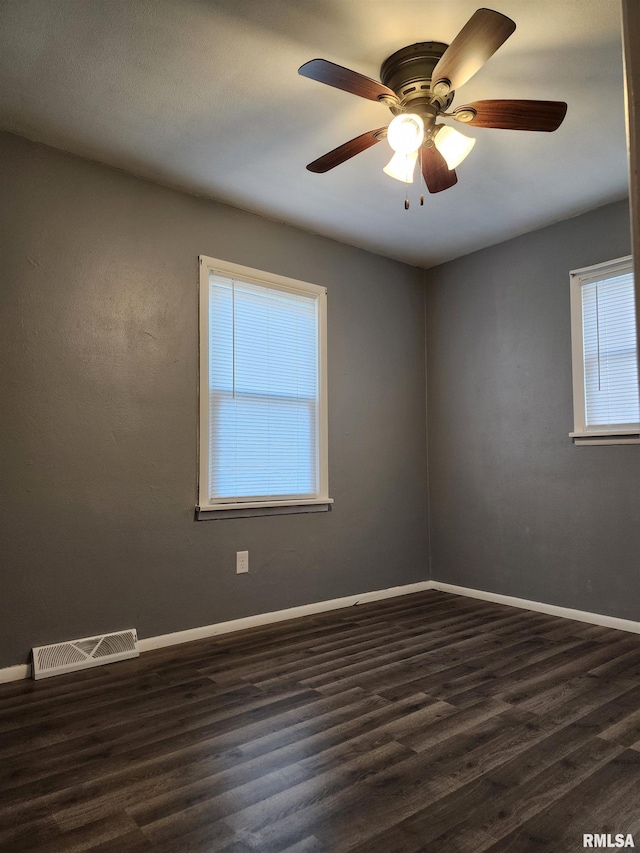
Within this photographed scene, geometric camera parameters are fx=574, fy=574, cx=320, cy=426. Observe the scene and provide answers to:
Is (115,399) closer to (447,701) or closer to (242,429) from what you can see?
(242,429)

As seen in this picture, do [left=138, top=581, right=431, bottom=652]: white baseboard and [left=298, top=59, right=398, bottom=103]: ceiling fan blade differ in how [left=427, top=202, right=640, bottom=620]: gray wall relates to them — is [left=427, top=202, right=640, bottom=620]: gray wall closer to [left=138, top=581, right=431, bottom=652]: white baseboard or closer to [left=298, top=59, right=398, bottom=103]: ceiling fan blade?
[left=138, top=581, right=431, bottom=652]: white baseboard

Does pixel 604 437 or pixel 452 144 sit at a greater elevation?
pixel 452 144

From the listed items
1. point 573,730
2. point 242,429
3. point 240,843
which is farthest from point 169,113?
point 573,730

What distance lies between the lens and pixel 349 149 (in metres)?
2.41

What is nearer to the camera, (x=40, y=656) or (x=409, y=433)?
(x=40, y=656)

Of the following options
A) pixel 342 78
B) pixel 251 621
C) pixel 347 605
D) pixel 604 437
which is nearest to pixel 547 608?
pixel 604 437

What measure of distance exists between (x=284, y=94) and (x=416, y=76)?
0.58 m

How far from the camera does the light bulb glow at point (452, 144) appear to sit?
2322 mm

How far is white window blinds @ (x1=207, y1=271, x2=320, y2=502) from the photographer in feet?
11.4

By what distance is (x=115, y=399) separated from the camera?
3.05 metres

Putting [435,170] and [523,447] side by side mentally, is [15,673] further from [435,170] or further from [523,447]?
[523,447]

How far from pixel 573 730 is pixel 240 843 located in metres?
1.29

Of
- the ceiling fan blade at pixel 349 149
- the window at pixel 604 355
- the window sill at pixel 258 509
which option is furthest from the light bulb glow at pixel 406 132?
the window sill at pixel 258 509

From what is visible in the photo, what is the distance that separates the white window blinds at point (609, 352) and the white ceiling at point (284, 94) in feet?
1.83
